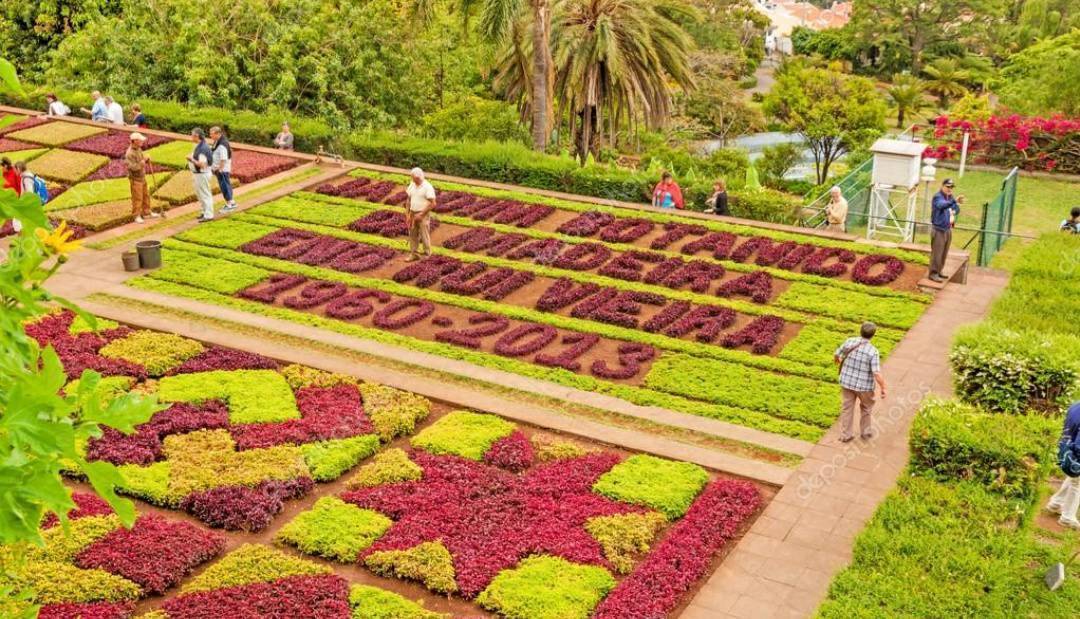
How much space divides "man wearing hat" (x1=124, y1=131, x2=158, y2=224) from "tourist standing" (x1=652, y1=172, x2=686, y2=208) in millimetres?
10839

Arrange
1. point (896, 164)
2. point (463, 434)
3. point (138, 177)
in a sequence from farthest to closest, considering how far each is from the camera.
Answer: point (896, 164), point (138, 177), point (463, 434)

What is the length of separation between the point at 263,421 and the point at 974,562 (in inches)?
350

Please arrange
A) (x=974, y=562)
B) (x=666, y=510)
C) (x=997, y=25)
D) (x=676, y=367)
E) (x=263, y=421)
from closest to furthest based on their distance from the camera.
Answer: (x=974, y=562) < (x=666, y=510) < (x=263, y=421) < (x=676, y=367) < (x=997, y=25)

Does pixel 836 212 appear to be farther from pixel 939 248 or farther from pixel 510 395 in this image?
pixel 510 395

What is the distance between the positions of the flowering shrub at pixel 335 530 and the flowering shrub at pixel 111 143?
1862cm

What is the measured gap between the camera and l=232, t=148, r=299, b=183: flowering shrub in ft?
85.7

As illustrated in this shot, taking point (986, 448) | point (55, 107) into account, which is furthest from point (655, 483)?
point (55, 107)

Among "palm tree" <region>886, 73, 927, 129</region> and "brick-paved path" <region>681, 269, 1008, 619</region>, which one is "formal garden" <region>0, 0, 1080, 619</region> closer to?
"brick-paved path" <region>681, 269, 1008, 619</region>

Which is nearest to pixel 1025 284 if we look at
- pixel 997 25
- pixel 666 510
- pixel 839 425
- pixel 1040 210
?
pixel 839 425

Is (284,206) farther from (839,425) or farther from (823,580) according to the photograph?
(823,580)

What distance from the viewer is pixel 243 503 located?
482 inches

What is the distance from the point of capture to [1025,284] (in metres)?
16.6

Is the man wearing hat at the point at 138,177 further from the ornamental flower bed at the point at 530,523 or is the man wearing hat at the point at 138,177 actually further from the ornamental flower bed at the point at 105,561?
the ornamental flower bed at the point at 105,561

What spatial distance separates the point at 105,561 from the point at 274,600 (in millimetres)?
1931
